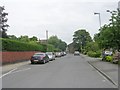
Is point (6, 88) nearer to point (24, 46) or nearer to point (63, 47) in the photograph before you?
point (24, 46)

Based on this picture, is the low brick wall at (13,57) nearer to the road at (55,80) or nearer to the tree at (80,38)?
the road at (55,80)

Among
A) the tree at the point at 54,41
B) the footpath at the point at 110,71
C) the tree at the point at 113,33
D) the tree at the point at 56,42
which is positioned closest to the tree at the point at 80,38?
the tree at the point at 56,42

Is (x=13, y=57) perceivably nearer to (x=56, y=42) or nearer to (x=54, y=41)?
(x=54, y=41)

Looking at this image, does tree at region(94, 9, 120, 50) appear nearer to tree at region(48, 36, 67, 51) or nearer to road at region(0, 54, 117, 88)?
road at region(0, 54, 117, 88)

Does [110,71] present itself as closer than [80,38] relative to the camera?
Yes

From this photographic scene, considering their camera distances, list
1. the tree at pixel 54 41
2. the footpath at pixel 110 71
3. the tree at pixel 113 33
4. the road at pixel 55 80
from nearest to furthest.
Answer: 1. the road at pixel 55 80
2. the footpath at pixel 110 71
3. the tree at pixel 113 33
4. the tree at pixel 54 41

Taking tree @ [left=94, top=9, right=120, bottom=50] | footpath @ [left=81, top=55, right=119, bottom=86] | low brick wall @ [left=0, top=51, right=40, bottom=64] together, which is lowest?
footpath @ [left=81, top=55, right=119, bottom=86]

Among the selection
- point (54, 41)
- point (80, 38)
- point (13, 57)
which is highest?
point (80, 38)

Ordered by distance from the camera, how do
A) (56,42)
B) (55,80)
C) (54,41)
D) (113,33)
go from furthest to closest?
1. (56,42)
2. (54,41)
3. (113,33)
4. (55,80)

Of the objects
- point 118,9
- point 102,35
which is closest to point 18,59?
point 102,35

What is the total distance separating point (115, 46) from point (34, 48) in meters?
20.8

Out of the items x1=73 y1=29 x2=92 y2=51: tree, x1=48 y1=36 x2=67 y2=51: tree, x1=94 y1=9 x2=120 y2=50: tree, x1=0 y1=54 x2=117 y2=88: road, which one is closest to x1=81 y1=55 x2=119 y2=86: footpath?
x1=0 y1=54 x2=117 y2=88: road

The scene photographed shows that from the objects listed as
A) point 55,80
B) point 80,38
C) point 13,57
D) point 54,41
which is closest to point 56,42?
point 54,41

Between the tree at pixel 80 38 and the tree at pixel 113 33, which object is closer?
the tree at pixel 113 33
